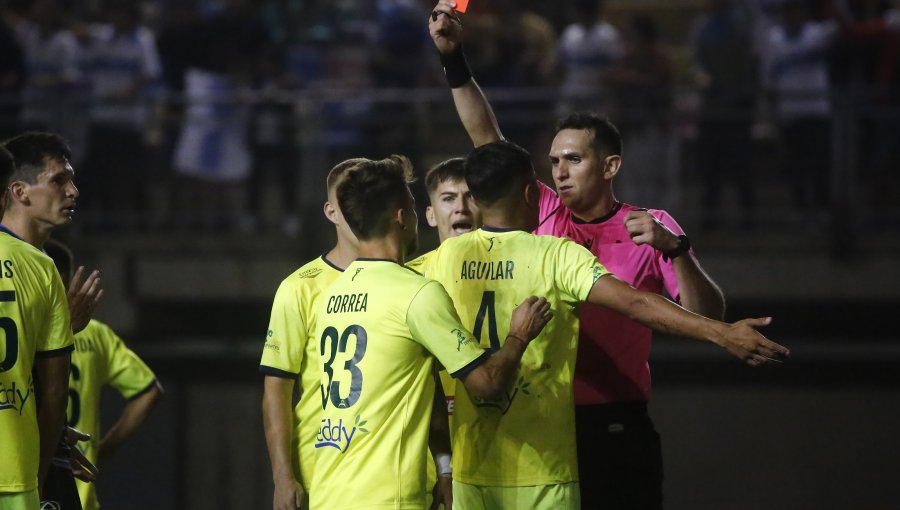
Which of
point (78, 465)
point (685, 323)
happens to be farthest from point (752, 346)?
point (78, 465)

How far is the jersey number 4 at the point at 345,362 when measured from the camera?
4570 millimetres

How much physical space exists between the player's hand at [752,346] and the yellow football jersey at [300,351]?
172 centimetres

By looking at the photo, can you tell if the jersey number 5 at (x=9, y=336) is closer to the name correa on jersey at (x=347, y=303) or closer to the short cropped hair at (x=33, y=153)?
the short cropped hair at (x=33, y=153)

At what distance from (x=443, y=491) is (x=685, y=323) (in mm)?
1393

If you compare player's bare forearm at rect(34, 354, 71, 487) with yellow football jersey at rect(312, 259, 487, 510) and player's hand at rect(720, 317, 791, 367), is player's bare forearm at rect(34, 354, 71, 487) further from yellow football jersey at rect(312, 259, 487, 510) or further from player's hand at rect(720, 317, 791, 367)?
player's hand at rect(720, 317, 791, 367)

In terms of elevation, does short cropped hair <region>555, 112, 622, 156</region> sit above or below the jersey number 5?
above

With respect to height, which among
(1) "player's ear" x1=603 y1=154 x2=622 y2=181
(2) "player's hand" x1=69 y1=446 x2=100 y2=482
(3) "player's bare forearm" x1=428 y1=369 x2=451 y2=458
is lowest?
(2) "player's hand" x1=69 y1=446 x2=100 y2=482

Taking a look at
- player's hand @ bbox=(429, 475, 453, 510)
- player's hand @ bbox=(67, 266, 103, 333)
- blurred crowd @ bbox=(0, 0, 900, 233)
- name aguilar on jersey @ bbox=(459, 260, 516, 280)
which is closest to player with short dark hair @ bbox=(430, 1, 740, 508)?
player's hand @ bbox=(429, 475, 453, 510)

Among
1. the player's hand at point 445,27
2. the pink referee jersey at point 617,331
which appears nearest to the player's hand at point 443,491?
the pink referee jersey at point 617,331

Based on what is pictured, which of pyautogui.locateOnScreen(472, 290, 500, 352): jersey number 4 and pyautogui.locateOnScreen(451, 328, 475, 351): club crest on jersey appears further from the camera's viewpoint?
pyautogui.locateOnScreen(472, 290, 500, 352): jersey number 4

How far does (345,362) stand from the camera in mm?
4598

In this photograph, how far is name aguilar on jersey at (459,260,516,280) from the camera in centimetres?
478

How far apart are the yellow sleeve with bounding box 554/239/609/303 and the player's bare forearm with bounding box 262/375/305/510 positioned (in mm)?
1256

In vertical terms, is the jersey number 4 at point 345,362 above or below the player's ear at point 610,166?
below
